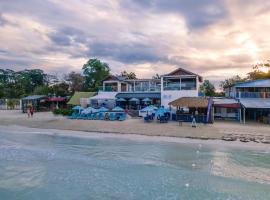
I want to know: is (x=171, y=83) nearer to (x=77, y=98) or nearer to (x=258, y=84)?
(x=258, y=84)

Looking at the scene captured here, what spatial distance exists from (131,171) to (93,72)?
45.6 meters

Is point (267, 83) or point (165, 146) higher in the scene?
point (267, 83)

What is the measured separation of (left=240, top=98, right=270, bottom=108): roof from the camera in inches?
1113

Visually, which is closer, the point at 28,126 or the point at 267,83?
the point at 28,126

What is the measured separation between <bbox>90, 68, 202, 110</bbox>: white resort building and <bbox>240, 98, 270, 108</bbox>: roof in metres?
6.19

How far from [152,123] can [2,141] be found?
47.0ft

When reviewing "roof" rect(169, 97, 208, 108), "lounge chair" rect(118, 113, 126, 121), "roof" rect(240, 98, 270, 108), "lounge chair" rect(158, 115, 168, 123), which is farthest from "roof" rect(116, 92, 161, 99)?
"roof" rect(240, 98, 270, 108)

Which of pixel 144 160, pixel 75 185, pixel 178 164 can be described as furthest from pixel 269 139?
pixel 75 185

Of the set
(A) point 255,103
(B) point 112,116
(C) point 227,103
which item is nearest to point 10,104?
(B) point 112,116

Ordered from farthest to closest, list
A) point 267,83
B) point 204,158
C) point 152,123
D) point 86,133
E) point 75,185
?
point 267,83
point 152,123
point 86,133
point 204,158
point 75,185

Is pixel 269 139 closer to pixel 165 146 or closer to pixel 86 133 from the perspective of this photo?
pixel 165 146

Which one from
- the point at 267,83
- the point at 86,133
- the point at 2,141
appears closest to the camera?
the point at 2,141

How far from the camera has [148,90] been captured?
40.0 metres

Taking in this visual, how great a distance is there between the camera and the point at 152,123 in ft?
91.7
